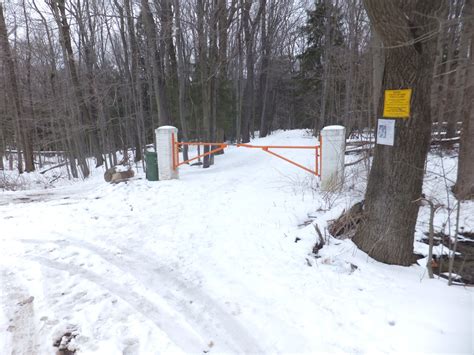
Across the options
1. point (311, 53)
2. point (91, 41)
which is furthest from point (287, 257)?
point (311, 53)

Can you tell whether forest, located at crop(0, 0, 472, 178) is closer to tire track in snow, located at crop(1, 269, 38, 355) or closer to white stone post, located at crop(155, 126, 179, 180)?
white stone post, located at crop(155, 126, 179, 180)

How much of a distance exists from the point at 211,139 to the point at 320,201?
7033mm

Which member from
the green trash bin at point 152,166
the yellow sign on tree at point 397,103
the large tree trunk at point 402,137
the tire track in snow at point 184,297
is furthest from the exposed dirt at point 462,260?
the green trash bin at point 152,166

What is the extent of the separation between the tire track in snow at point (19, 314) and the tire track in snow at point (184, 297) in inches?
25.3

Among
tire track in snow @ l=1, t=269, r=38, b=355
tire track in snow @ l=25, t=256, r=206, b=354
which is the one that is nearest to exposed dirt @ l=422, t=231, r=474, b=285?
tire track in snow @ l=25, t=256, r=206, b=354

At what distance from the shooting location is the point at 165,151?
9.09m

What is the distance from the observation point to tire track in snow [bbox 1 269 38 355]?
2565mm

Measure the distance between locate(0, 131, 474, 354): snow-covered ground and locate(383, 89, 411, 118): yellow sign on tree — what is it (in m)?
1.75

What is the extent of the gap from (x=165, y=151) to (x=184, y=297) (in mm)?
6350

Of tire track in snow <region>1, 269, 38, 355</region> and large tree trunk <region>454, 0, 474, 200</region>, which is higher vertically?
large tree trunk <region>454, 0, 474, 200</region>

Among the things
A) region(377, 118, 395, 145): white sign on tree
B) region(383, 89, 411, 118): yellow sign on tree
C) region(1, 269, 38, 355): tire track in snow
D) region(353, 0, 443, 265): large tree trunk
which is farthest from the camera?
region(377, 118, 395, 145): white sign on tree

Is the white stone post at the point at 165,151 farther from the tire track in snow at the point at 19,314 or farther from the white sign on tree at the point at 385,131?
the white sign on tree at the point at 385,131

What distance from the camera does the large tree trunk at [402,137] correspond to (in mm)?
3211

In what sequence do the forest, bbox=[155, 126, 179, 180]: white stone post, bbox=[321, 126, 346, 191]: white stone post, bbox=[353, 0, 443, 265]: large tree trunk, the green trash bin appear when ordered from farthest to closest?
the forest
the green trash bin
bbox=[155, 126, 179, 180]: white stone post
bbox=[321, 126, 346, 191]: white stone post
bbox=[353, 0, 443, 265]: large tree trunk
